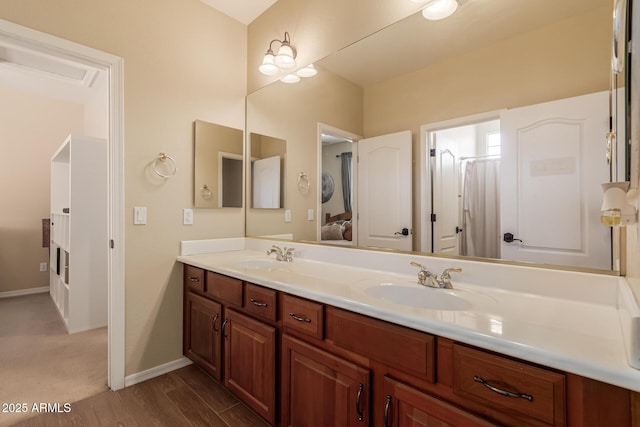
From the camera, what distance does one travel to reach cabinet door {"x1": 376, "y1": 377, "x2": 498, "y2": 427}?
829mm

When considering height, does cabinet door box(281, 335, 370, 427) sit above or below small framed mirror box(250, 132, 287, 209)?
below

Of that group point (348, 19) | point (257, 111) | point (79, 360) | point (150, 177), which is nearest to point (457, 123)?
point (348, 19)

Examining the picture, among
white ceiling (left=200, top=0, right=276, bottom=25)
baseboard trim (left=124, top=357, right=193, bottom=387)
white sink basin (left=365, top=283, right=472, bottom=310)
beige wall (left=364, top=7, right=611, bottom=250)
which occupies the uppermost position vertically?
white ceiling (left=200, top=0, right=276, bottom=25)

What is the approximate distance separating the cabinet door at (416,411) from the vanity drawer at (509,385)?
0.06 meters

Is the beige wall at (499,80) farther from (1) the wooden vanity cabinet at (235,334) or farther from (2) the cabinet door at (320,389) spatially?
(1) the wooden vanity cabinet at (235,334)

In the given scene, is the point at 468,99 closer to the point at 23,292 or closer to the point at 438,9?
the point at 438,9

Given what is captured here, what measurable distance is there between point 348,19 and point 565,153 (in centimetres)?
141

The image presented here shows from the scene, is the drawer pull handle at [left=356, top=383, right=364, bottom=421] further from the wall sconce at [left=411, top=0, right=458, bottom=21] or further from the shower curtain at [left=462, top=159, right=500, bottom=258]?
the wall sconce at [left=411, top=0, right=458, bottom=21]

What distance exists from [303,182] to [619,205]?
168 cm

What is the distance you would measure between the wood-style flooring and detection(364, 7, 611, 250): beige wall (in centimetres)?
141

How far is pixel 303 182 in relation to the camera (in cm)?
217

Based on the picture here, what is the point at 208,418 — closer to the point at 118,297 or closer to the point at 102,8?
the point at 118,297

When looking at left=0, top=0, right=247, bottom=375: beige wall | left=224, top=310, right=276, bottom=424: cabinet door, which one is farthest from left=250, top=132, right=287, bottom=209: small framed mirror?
left=224, top=310, right=276, bottom=424: cabinet door

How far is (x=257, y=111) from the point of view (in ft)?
8.17
